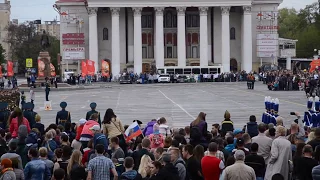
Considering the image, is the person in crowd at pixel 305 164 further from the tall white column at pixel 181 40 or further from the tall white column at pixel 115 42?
the tall white column at pixel 115 42

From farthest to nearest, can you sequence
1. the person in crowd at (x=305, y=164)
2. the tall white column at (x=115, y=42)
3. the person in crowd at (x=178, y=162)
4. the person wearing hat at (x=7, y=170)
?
the tall white column at (x=115, y=42), the person in crowd at (x=178, y=162), the person in crowd at (x=305, y=164), the person wearing hat at (x=7, y=170)

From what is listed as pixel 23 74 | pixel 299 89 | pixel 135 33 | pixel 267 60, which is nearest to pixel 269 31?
pixel 267 60

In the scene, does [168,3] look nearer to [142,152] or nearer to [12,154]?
[142,152]

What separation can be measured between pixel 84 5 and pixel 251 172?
9896 centimetres

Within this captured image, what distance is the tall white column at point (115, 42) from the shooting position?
4023 inches

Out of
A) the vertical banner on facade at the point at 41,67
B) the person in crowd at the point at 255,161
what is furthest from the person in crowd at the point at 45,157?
the vertical banner on facade at the point at 41,67

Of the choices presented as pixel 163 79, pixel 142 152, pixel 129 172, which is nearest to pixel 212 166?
pixel 129 172

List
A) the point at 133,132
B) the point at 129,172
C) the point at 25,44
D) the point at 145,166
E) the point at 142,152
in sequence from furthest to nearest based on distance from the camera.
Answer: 1. the point at 25,44
2. the point at 133,132
3. the point at 142,152
4. the point at 145,166
5. the point at 129,172

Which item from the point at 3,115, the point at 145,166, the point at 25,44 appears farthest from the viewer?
the point at 25,44

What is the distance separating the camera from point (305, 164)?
12.2 m

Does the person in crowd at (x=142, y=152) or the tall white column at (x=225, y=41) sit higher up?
the tall white column at (x=225, y=41)

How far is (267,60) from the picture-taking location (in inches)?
4222

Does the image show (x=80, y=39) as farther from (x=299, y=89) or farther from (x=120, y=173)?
(x=120, y=173)

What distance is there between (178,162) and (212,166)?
0.58 m
